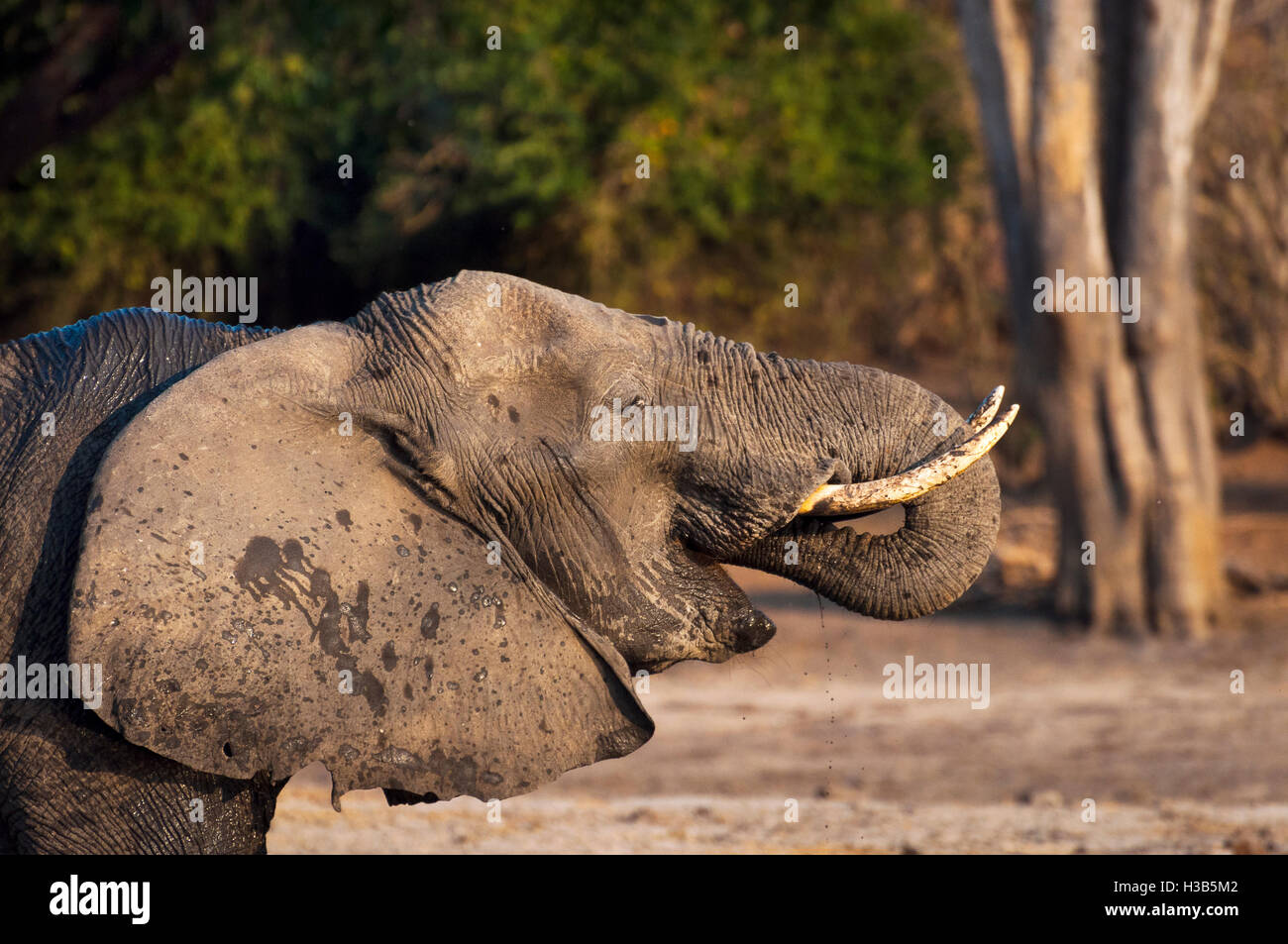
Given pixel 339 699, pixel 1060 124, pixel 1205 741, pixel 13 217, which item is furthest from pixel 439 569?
pixel 13 217

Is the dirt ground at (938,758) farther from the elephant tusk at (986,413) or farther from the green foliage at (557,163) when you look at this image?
the green foliage at (557,163)

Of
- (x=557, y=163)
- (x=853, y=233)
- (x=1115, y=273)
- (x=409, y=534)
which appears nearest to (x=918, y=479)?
(x=409, y=534)

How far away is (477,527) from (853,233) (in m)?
16.9

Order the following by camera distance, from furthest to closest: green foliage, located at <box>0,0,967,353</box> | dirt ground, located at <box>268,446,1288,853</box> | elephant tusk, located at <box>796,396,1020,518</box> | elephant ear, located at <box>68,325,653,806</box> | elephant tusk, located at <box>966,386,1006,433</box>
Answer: green foliage, located at <box>0,0,967,353</box>, dirt ground, located at <box>268,446,1288,853</box>, elephant tusk, located at <box>966,386,1006,433</box>, elephant tusk, located at <box>796,396,1020,518</box>, elephant ear, located at <box>68,325,653,806</box>

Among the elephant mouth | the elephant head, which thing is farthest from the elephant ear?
the elephant mouth

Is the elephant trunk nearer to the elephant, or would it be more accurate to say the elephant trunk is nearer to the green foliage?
the elephant

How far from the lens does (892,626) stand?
12.9 meters

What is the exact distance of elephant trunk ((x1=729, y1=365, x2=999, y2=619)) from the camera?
3428 mm

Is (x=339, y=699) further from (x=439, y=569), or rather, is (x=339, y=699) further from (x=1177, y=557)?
(x=1177, y=557)

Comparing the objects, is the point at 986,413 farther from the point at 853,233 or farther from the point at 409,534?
the point at 853,233

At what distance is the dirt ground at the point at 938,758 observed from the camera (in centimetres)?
730

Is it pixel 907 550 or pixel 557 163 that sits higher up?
pixel 557 163

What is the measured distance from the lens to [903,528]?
11.6 ft

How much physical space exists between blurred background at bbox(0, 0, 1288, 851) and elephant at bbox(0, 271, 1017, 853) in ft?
1.84
